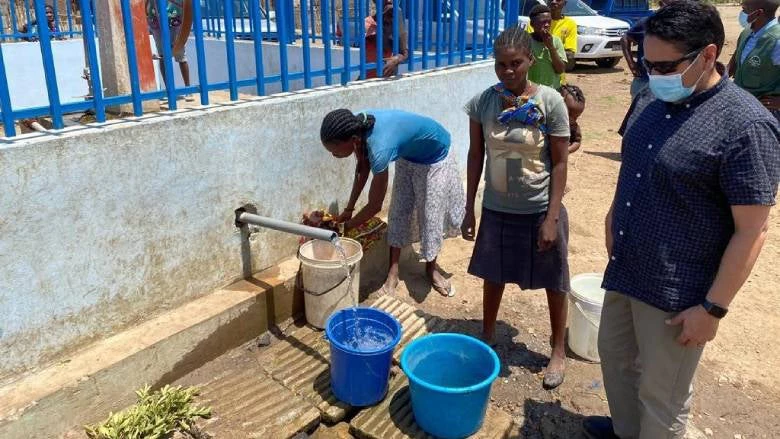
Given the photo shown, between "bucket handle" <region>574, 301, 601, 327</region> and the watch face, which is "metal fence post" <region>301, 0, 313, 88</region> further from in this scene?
the watch face

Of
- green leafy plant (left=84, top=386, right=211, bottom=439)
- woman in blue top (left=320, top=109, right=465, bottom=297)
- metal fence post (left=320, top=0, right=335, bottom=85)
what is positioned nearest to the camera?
green leafy plant (left=84, top=386, right=211, bottom=439)

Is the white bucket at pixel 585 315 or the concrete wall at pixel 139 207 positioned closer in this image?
the concrete wall at pixel 139 207

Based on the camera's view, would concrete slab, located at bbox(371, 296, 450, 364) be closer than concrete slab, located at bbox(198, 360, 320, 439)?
No

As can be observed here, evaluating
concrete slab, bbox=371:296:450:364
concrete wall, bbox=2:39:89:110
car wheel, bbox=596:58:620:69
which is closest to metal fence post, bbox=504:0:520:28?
concrete slab, bbox=371:296:450:364

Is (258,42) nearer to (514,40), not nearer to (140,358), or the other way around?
(514,40)

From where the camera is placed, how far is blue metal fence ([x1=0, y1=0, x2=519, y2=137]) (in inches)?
106

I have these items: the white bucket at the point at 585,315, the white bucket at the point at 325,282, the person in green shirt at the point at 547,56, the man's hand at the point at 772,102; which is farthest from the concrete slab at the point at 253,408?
the man's hand at the point at 772,102

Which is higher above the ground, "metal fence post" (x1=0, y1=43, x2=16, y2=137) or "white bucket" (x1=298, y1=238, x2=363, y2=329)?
"metal fence post" (x1=0, y1=43, x2=16, y2=137)

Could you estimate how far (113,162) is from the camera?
2830mm

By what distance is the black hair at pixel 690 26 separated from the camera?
5.98ft

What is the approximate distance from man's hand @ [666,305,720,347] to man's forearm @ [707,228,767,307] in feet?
0.23

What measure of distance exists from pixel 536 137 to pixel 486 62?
3028 mm

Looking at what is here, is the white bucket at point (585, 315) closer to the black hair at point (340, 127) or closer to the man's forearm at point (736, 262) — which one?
the man's forearm at point (736, 262)

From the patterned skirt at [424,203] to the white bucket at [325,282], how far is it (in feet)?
1.92
